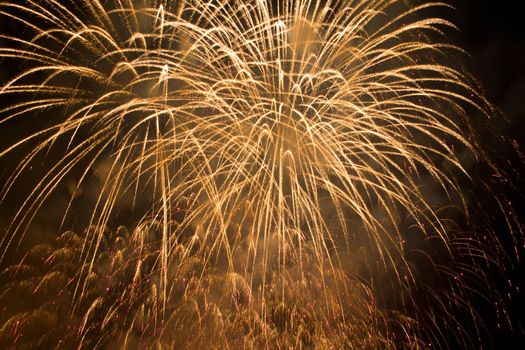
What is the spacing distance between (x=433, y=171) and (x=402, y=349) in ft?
34.8

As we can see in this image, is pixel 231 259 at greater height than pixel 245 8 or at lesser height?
lesser

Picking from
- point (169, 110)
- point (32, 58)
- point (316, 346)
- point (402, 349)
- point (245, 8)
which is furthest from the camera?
point (402, 349)

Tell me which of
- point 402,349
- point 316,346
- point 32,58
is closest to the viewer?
point 32,58

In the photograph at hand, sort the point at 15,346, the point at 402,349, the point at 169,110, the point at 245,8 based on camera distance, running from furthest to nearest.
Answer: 1. the point at 15,346
2. the point at 402,349
3. the point at 245,8
4. the point at 169,110

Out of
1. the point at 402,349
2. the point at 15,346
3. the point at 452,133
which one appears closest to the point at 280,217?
the point at 452,133

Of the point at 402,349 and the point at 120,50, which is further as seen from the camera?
the point at 402,349

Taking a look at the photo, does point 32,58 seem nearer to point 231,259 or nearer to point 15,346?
point 231,259

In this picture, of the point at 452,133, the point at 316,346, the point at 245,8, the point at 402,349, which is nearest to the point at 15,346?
the point at 316,346

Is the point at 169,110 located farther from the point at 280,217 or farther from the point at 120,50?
the point at 280,217

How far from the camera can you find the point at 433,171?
10125 mm

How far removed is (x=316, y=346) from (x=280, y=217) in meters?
8.39

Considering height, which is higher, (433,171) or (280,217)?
(433,171)

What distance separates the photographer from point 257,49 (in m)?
10.2

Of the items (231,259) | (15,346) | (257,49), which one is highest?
(257,49)
